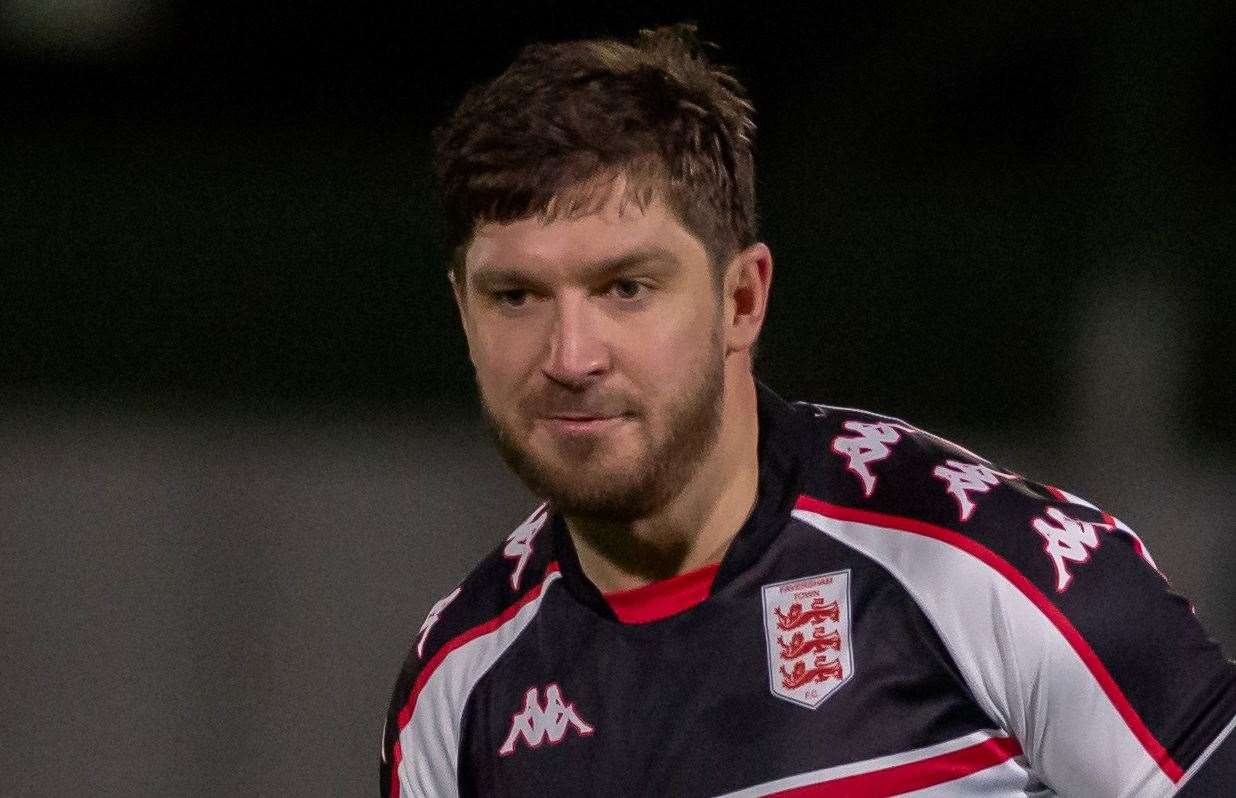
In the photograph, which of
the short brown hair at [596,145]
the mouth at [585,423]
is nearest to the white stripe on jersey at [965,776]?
the mouth at [585,423]

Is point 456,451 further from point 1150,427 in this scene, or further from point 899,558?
point 899,558

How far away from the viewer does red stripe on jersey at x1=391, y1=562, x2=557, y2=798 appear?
179 centimetres

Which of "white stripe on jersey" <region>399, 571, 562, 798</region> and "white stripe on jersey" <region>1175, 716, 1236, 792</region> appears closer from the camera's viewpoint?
"white stripe on jersey" <region>1175, 716, 1236, 792</region>

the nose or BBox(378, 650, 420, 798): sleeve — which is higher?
the nose

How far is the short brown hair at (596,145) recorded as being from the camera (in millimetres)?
1538

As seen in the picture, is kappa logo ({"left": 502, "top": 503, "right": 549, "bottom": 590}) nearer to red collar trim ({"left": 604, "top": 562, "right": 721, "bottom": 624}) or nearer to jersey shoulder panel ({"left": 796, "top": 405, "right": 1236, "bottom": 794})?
red collar trim ({"left": 604, "top": 562, "right": 721, "bottom": 624})

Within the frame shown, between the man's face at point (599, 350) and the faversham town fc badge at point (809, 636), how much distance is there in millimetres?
157

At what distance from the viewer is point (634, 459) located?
5.08ft

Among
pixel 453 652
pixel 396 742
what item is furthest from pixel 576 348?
pixel 396 742

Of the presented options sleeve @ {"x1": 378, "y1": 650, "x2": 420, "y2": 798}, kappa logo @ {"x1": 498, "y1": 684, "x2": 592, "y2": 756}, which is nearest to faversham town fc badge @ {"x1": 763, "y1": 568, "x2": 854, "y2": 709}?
kappa logo @ {"x1": 498, "y1": 684, "x2": 592, "y2": 756}

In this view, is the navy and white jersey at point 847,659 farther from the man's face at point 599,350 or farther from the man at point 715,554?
the man's face at point 599,350

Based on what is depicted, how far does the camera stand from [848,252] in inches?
140

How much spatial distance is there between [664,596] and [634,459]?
19cm

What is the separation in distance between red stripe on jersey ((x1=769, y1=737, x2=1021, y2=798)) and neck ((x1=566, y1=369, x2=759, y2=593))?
25cm
